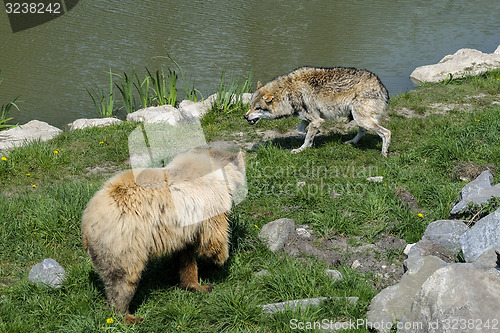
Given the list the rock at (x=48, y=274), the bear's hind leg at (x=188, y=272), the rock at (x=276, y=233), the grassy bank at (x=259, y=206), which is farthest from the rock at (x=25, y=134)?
the bear's hind leg at (x=188, y=272)

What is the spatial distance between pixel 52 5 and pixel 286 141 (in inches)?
549

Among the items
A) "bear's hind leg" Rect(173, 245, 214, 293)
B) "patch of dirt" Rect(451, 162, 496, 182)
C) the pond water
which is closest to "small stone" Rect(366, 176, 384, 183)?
"patch of dirt" Rect(451, 162, 496, 182)

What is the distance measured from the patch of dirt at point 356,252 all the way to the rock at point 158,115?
4395 mm

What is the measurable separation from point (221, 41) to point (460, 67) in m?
7.34

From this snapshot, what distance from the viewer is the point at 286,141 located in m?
8.63

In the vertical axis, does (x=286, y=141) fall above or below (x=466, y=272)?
below

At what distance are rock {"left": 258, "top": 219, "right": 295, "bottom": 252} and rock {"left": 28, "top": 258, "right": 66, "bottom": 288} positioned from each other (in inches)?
80.1

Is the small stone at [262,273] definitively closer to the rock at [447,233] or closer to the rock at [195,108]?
the rock at [447,233]

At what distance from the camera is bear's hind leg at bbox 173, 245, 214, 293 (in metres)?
4.54

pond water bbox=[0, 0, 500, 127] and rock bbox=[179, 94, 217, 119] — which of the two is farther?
pond water bbox=[0, 0, 500, 127]

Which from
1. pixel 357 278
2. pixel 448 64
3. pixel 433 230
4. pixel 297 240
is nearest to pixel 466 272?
pixel 357 278

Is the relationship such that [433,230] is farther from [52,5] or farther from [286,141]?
[52,5]

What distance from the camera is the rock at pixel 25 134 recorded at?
8.77m

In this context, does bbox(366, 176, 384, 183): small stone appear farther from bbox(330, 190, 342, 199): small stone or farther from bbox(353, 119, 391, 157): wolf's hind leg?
bbox(353, 119, 391, 157): wolf's hind leg
